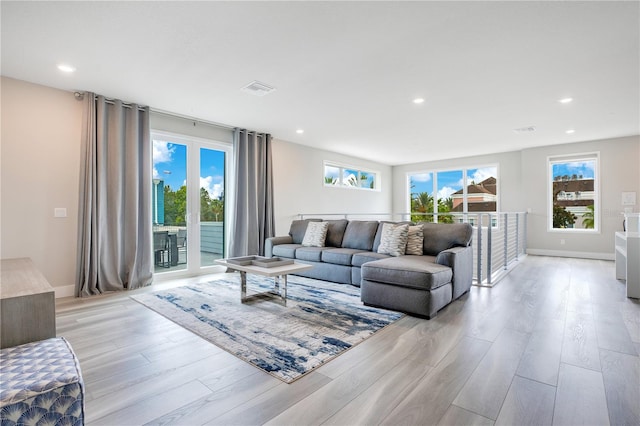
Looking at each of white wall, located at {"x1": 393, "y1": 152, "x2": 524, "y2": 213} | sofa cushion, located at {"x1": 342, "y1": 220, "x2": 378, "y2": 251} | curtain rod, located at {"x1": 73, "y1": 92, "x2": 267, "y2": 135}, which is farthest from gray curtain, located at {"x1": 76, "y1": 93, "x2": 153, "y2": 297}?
white wall, located at {"x1": 393, "y1": 152, "x2": 524, "y2": 213}

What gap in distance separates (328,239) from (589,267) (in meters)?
4.71

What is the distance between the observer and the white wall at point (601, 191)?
6.15 metres

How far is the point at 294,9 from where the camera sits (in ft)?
7.49

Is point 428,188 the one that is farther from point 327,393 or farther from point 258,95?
point 327,393

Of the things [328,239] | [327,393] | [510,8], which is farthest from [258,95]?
[327,393]

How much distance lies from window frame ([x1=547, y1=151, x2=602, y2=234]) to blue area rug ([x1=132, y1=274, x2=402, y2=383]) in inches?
224

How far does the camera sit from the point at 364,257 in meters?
4.02

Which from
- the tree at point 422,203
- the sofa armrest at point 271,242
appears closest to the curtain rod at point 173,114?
the sofa armrest at point 271,242

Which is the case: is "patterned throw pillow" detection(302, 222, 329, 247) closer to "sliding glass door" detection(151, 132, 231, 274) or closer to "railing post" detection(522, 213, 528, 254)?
"sliding glass door" detection(151, 132, 231, 274)

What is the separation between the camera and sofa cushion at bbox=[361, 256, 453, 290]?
2.93 m

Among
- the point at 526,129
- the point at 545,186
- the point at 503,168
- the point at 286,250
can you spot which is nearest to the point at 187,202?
the point at 286,250

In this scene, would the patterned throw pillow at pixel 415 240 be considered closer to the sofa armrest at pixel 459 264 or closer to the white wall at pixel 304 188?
the sofa armrest at pixel 459 264

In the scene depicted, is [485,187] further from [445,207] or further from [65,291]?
[65,291]

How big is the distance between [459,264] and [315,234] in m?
2.32
